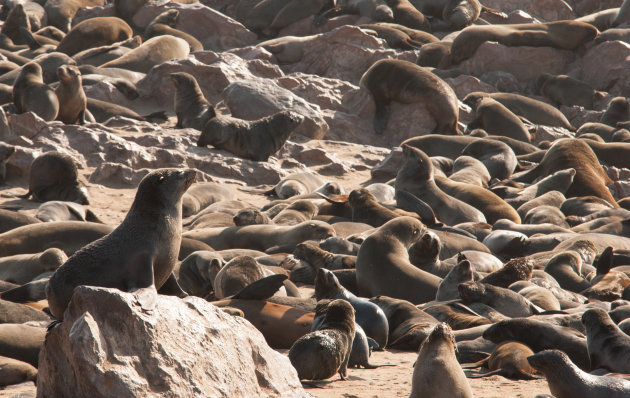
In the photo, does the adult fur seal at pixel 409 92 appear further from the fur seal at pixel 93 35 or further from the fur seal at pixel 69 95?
the fur seal at pixel 93 35

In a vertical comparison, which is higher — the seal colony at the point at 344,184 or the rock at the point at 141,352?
the rock at the point at 141,352

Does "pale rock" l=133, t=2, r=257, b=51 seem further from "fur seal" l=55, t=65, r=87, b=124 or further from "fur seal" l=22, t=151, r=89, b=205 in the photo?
"fur seal" l=22, t=151, r=89, b=205

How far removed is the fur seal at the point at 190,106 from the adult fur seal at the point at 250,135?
1044 mm

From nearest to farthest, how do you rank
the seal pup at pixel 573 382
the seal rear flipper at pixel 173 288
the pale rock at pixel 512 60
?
the seal pup at pixel 573 382, the seal rear flipper at pixel 173 288, the pale rock at pixel 512 60

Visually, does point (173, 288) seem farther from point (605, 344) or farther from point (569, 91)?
point (569, 91)

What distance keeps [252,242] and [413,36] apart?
1367 centimetres

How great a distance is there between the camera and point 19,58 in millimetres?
19000

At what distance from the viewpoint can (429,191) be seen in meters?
11.0

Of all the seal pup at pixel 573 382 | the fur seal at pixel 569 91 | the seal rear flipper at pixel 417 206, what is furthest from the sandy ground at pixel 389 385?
the fur seal at pixel 569 91

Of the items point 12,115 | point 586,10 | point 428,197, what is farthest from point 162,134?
point 586,10

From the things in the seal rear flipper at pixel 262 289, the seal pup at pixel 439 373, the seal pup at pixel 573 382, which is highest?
the seal pup at pixel 439 373

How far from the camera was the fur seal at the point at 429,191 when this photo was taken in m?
10.7

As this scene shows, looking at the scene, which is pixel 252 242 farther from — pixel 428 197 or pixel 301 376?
pixel 301 376

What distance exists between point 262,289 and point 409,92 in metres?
10.7
